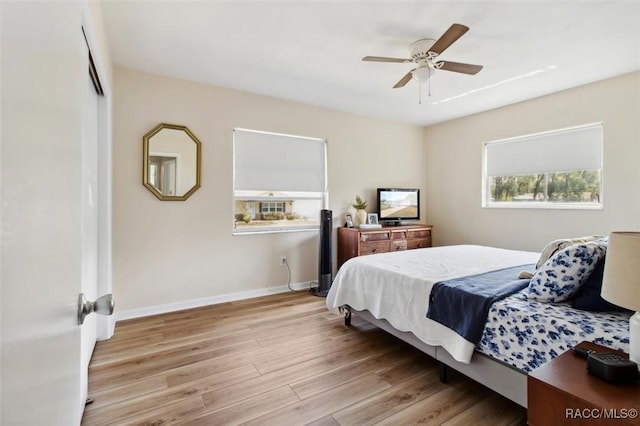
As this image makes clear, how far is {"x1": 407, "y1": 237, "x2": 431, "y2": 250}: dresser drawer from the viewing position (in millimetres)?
4800

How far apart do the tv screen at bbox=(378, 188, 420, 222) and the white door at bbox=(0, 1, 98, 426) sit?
4522mm

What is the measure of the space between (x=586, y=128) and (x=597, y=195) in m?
0.82

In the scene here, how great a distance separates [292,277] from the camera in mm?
4227

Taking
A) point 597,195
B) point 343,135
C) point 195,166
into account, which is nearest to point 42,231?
point 195,166

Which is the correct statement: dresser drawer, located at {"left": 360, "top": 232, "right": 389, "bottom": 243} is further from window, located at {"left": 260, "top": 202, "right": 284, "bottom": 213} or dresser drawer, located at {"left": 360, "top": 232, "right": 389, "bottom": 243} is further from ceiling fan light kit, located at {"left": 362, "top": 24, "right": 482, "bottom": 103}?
ceiling fan light kit, located at {"left": 362, "top": 24, "right": 482, "bottom": 103}

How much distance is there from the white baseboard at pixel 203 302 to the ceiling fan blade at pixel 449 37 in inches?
126

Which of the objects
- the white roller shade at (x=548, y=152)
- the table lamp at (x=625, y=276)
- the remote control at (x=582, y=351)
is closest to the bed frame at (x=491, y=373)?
the remote control at (x=582, y=351)

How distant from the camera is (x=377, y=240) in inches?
172

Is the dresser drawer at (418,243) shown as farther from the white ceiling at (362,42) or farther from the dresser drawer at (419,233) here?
the white ceiling at (362,42)

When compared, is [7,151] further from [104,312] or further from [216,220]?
[216,220]

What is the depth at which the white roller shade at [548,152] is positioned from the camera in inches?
143

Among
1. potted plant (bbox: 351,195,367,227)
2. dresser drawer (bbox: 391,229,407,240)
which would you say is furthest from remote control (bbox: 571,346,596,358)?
potted plant (bbox: 351,195,367,227)
